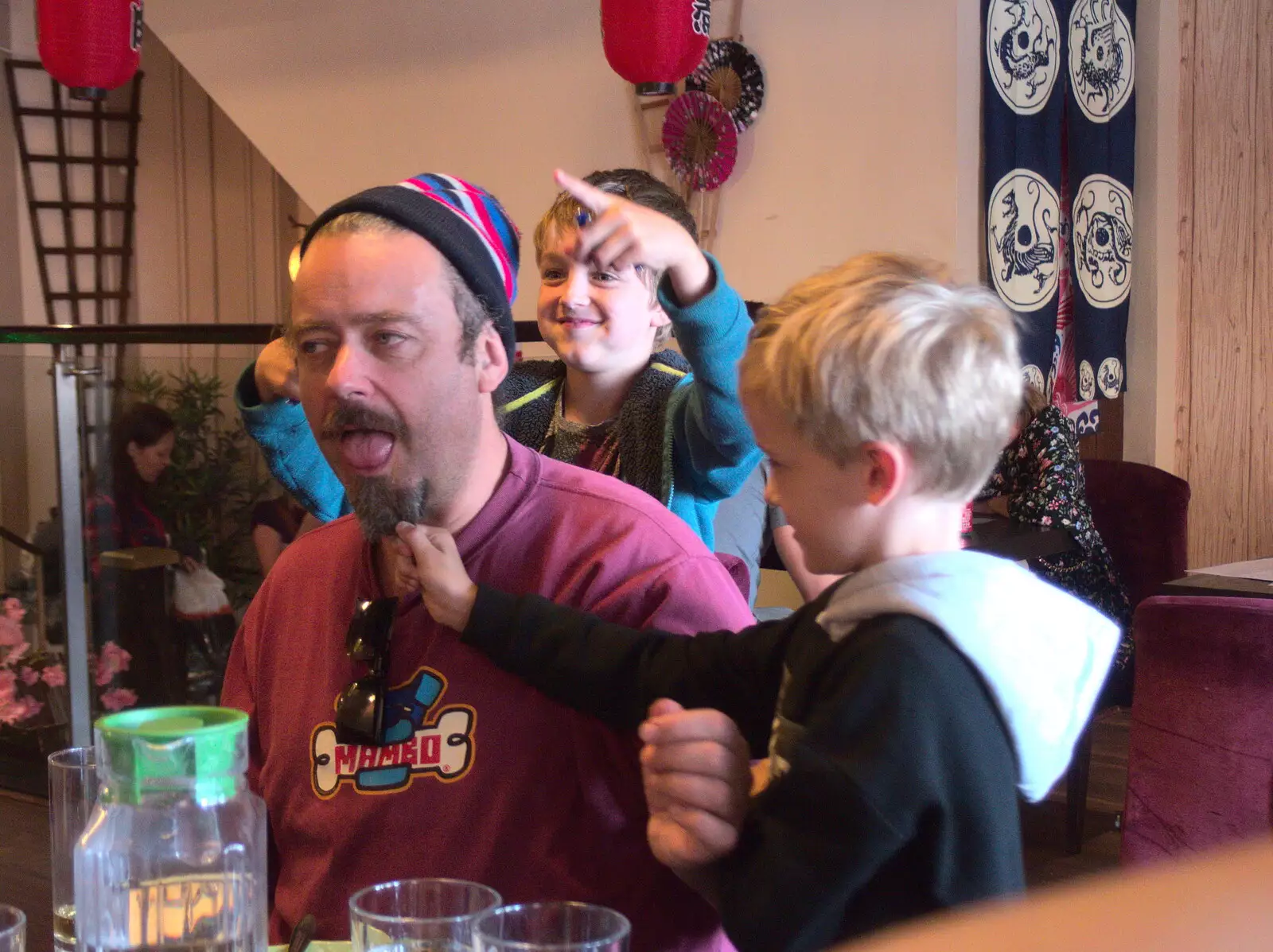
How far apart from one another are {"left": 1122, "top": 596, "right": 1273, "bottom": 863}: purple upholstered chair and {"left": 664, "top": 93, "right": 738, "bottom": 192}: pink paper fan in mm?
2393

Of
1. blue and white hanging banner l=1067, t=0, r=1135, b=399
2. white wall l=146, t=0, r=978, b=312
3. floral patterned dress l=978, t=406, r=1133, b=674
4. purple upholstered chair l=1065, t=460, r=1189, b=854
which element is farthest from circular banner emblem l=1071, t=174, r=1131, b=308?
floral patterned dress l=978, t=406, r=1133, b=674

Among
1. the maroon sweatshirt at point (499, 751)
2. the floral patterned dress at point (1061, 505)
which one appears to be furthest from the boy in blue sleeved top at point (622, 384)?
the floral patterned dress at point (1061, 505)

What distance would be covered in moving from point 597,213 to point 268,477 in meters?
2.90

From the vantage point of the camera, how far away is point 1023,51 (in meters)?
4.16

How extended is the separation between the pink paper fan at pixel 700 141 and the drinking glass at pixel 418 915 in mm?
3856

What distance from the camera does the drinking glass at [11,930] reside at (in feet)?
2.72

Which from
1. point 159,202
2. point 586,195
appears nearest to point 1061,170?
point 586,195

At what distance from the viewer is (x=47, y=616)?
3672 mm

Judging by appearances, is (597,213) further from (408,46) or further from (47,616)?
(408,46)

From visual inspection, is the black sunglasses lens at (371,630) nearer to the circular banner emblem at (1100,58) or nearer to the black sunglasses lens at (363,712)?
the black sunglasses lens at (363,712)

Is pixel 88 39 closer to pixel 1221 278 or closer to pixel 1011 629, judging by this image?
pixel 1221 278

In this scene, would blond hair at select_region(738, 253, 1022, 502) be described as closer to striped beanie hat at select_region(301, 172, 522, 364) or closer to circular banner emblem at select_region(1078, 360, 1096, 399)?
striped beanie hat at select_region(301, 172, 522, 364)

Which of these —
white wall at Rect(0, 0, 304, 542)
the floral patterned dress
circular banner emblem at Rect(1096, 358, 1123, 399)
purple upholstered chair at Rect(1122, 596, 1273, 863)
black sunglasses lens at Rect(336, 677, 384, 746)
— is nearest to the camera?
black sunglasses lens at Rect(336, 677, 384, 746)

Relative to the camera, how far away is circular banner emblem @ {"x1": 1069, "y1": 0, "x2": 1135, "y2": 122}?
4.33 m
